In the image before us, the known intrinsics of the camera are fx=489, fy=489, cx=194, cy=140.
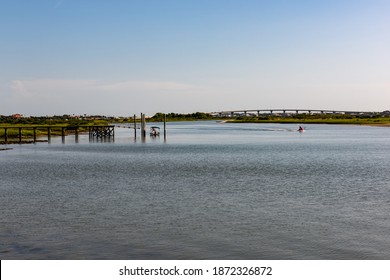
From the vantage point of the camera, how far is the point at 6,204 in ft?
96.3

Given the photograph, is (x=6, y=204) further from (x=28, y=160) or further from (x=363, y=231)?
(x=28, y=160)

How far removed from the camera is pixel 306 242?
19750 mm

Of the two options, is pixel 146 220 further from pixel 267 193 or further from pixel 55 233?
pixel 267 193

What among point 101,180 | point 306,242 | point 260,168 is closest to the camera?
point 306,242

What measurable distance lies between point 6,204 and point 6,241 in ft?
32.0

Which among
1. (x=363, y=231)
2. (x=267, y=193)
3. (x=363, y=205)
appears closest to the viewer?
(x=363, y=231)

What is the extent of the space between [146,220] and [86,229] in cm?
316

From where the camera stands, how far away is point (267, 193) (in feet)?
107
